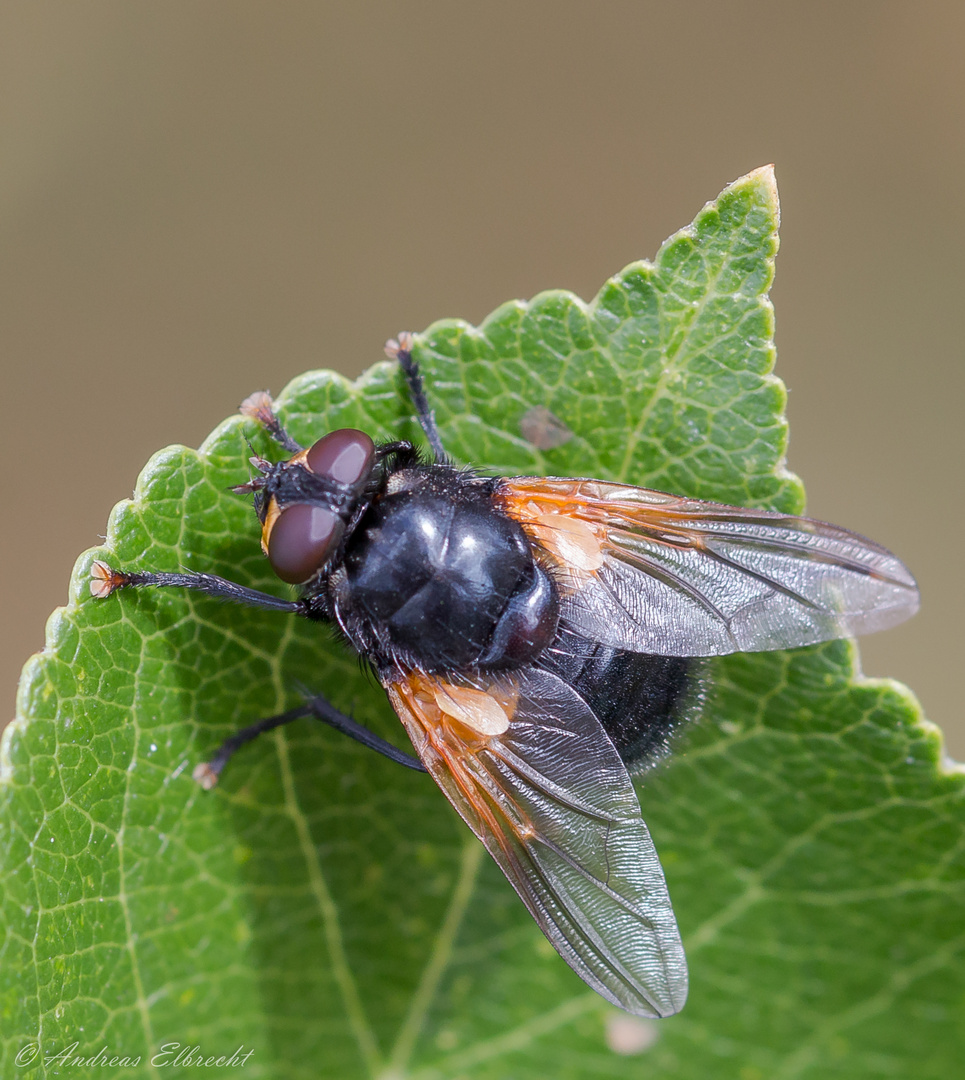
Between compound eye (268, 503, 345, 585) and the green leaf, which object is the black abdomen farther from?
compound eye (268, 503, 345, 585)

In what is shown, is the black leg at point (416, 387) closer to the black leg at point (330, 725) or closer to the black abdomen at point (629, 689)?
the black abdomen at point (629, 689)

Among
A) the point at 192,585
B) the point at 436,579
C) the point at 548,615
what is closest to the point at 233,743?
the point at 192,585

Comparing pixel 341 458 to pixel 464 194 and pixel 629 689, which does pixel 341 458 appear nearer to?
pixel 629 689

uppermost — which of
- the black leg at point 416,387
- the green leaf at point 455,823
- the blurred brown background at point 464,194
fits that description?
the blurred brown background at point 464,194

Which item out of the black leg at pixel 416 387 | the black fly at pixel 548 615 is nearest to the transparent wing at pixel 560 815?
the black fly at pixel 548 615

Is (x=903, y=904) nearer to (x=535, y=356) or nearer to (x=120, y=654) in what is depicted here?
(x=535, y=356)

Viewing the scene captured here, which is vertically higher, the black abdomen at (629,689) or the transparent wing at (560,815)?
the black abdomen at (629,689)

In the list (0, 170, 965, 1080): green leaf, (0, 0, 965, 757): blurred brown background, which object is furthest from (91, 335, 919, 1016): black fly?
(0, 0, 965, 757): blurred brown background
